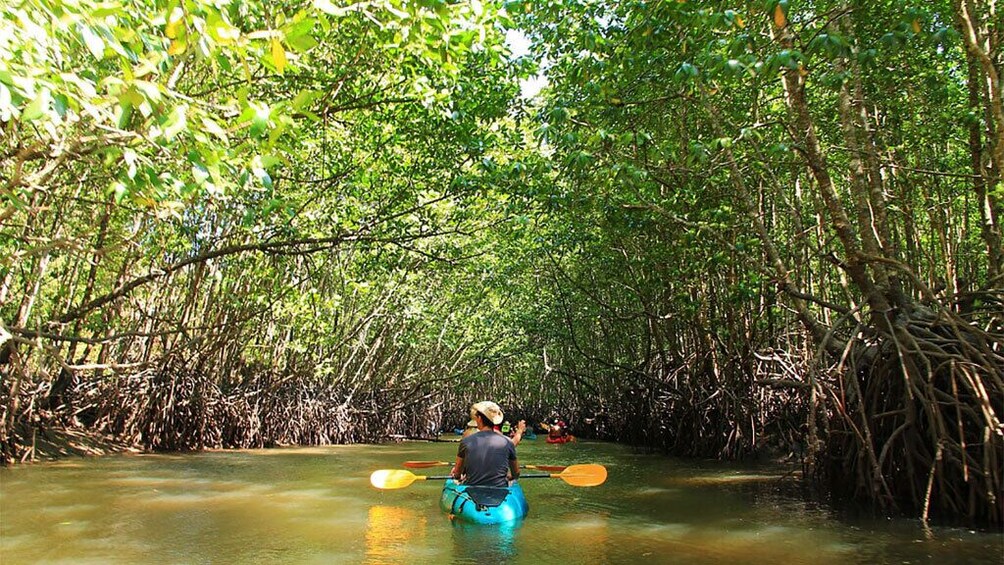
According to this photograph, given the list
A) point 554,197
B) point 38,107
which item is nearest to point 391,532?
point 554,197

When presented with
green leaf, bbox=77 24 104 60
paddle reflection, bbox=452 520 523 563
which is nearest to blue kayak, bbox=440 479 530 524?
paddle reflection, bbox=452 520 523 563

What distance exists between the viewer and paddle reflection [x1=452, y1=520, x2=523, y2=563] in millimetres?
4672

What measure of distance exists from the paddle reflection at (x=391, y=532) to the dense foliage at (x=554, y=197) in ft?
7.88

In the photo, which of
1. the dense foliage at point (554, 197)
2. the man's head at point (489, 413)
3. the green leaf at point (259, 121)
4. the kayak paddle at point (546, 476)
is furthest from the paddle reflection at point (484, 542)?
the green leaf at point (259, 121)

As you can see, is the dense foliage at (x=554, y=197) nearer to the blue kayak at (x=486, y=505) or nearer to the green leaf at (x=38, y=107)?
the green leaf at (x=38, y=107)

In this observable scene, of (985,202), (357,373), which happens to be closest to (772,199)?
(985,202)

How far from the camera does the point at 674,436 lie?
1252cm

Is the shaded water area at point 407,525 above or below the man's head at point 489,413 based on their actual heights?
below

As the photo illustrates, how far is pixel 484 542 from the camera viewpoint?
511cm

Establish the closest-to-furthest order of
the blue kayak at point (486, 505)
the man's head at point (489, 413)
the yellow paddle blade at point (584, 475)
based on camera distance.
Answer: the blue kayak at point (486, 505) → the man's head at point (489, 413) → the yellow paddle blade at point (584, 475)

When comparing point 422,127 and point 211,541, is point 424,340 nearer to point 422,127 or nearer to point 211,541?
point 422,127

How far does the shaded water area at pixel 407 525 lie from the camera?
4672mm

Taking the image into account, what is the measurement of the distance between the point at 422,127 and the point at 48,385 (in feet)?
20.2

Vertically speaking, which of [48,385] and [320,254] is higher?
[320,254]
